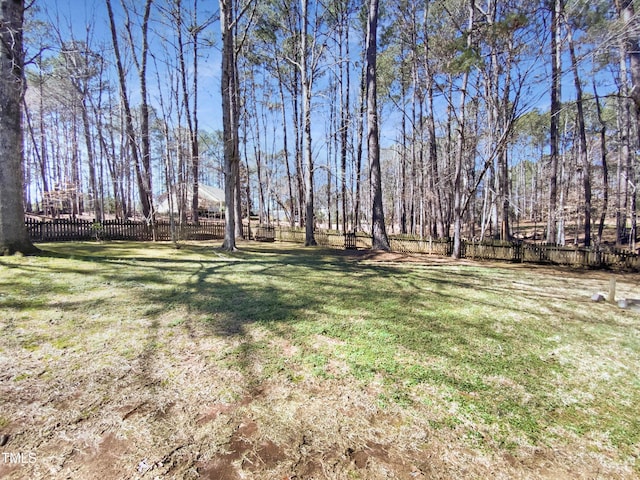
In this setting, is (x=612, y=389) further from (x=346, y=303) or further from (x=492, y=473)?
(x=346, y=303)

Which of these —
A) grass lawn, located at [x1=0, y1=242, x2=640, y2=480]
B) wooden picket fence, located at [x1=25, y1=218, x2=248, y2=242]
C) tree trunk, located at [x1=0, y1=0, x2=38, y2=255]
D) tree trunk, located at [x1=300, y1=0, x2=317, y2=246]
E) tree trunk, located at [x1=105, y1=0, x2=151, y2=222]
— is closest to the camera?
grass lawn, located at [x1=0, y1=242, x2=640, y2=480]

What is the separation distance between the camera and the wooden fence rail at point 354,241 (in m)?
9.13

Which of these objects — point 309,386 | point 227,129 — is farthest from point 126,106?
point 309,386

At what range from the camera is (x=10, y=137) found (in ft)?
19.6

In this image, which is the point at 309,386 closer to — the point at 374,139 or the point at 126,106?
the point at 374,139

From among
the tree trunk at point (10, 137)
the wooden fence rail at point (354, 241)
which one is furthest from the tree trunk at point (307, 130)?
the tree trunk at point (10, 137)

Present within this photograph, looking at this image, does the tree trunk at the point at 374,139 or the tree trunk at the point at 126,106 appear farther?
the tree trunk at the point at 126,106

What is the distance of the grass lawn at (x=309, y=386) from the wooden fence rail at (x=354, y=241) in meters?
6.14

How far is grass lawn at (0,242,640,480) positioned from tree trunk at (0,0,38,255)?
2596 mm

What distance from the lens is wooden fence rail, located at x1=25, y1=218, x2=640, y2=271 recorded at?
913 centimetres

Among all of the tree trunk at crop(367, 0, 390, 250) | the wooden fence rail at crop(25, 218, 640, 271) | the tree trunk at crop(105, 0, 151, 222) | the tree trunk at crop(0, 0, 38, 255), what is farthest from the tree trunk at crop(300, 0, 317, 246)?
the tree trunk at crop(0, 0, 38, 255)

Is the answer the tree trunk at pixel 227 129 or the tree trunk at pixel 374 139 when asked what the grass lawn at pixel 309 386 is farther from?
the tree trunk at pixel 374 139

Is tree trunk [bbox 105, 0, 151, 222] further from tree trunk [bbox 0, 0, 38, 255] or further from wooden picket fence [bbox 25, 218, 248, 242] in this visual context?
tree trunk [bbox 0, 0, 38, 255]

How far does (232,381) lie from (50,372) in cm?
149
